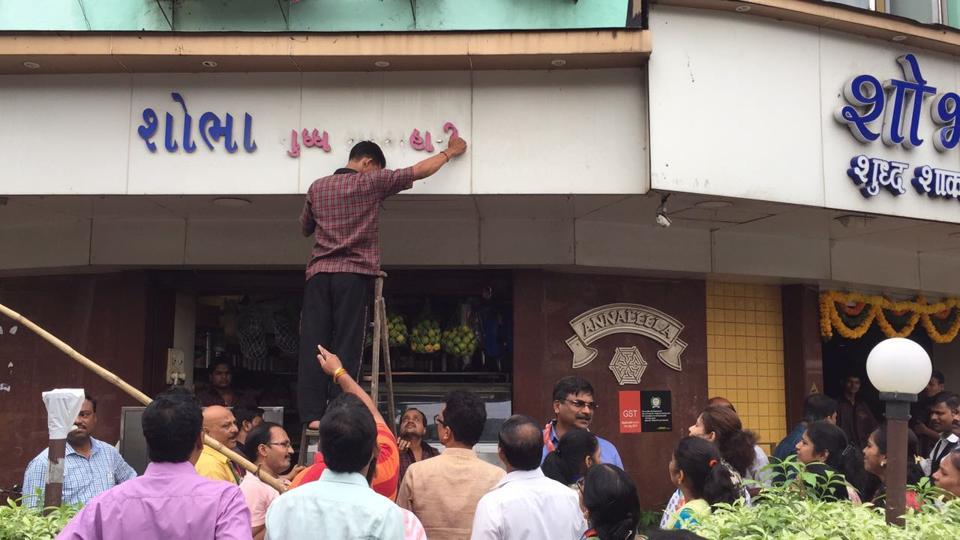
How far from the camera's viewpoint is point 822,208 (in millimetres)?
7602

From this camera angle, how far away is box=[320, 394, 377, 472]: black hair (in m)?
3.24

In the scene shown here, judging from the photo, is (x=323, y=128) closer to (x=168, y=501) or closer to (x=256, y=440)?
(x=256, y=440)

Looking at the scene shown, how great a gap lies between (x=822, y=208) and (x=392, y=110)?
3595 millimetres

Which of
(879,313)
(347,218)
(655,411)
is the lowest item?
(655,411)

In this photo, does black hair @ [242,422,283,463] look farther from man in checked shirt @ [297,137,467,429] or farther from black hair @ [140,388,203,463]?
black hair @ [140,388,203,463]

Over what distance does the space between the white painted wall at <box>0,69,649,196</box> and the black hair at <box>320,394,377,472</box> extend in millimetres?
4110

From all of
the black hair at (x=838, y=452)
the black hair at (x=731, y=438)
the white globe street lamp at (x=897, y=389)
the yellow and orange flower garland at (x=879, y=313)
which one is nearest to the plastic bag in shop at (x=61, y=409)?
the black hair at (x=731, y=438)

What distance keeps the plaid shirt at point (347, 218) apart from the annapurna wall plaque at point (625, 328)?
131 inches

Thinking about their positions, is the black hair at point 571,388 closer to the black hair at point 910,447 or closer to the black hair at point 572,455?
the black hair at point 572,455

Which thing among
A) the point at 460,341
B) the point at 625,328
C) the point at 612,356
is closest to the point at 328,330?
the point at 460,341

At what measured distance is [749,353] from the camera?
9891 millimetres

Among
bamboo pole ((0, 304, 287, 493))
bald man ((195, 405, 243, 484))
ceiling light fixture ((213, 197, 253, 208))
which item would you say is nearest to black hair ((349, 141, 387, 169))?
ceiling light fixture ((213, 197, 253, 208))

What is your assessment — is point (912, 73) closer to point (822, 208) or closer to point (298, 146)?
point (822, 208)

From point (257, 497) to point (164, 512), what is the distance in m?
1.37
